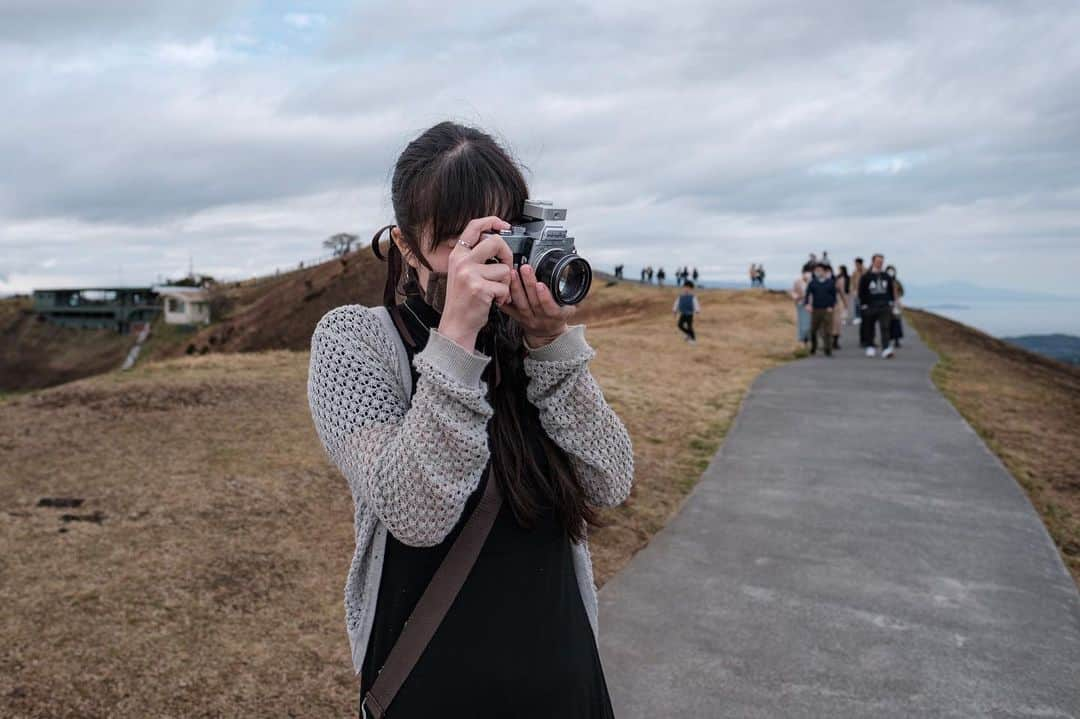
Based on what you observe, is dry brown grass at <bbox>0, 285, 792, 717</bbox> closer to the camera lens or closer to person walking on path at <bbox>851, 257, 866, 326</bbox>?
the camera lens

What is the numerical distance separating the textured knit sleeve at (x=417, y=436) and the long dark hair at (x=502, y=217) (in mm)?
123

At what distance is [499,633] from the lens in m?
1.56

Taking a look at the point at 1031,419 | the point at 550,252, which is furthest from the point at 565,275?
the point at 1031,419

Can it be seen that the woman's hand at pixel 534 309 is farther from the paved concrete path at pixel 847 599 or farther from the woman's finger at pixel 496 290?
the paved concrete path at pixel 847 599

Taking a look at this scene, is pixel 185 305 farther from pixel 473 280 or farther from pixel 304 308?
pixel 473 280

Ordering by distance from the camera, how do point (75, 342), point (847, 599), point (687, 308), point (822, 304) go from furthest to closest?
point (75, 342) → point (687, 308) → point (822, 304) → point (847, 599)

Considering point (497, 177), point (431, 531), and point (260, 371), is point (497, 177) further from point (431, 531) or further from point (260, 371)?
point (260, 371)

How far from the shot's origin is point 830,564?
5191mm

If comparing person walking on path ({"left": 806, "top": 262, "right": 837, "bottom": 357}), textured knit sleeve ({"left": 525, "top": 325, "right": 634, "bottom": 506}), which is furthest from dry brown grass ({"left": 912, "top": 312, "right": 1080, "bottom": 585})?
textured knit sleeve ({"left": 525, "top": 325, "right": 634, "bottom": 506})

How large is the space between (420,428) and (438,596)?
0.31 m

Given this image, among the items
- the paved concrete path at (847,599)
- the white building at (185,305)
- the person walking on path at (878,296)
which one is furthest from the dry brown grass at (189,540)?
the white building at (185,305)

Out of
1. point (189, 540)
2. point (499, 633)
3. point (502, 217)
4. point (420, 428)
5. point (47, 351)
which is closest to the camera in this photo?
point (420, 428)

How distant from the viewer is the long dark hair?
5.32 feet

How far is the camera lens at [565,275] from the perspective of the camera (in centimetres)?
158
